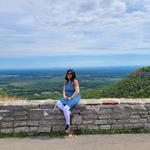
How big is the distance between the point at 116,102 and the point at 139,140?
4.02 feet

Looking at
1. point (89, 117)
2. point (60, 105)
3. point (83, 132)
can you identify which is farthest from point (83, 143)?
point (60, 105)

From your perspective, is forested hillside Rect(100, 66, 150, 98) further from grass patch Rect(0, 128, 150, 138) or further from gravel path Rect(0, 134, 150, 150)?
gravel path Rect(0, 134, 150, 150)

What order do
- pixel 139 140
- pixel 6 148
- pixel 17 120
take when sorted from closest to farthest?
pixel 6 148 → pixel 139 140 → pixel 17 120

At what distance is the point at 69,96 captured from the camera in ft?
29.2

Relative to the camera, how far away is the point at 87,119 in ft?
28.4

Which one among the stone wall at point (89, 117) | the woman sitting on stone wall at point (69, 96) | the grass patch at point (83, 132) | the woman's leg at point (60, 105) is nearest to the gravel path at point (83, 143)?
the grass patch at point (83, 132)

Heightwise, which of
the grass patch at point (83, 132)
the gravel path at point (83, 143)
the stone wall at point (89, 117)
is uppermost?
the stone wall at point (89, 117)

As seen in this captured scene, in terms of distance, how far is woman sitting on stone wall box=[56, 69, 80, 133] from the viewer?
8.48 m

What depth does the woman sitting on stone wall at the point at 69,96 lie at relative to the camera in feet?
27.8

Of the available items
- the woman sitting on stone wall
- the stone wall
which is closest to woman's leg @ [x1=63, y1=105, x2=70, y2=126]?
the woman sitting on stone wall

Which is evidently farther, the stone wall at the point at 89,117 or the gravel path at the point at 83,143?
the stone wall at the point at 89,117

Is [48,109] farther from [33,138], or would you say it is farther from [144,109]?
[144,109]

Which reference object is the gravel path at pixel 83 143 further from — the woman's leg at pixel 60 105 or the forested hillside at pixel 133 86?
the forested hillside at pixel 133 86

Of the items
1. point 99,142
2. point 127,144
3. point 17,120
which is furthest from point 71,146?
point 17,120
